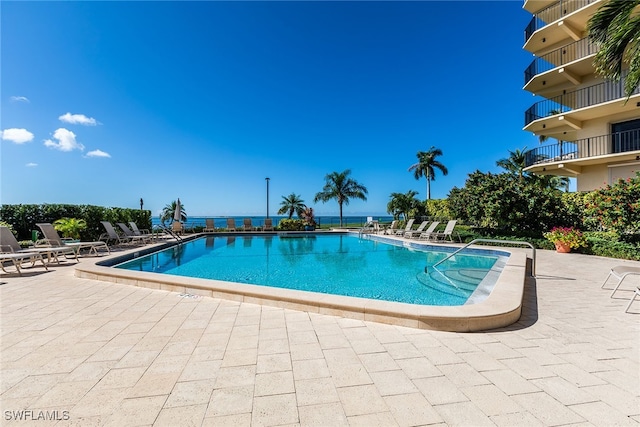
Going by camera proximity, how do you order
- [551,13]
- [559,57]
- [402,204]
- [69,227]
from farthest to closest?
[402,204], [551,13], [559,57], [69,227]

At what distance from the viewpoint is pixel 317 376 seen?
7.59ft

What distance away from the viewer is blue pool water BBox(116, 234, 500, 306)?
240 inches

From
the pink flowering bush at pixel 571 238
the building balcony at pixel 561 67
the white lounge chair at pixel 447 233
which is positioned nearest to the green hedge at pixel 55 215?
the white lounge chair at pixel 447 233

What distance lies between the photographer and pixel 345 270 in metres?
8.35

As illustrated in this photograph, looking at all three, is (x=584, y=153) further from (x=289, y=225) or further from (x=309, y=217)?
(x=289, y=225)

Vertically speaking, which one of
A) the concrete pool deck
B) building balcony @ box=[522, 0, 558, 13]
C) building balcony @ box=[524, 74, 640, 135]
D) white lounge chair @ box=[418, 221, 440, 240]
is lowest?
the concrete pool deck

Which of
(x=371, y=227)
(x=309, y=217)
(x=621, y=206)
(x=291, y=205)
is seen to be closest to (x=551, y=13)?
(x=621, y=206)

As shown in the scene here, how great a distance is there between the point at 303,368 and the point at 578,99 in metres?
19.8

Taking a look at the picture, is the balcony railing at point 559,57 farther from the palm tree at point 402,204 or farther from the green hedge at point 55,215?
the green hedge at point 55,215

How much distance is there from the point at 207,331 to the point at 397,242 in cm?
1229

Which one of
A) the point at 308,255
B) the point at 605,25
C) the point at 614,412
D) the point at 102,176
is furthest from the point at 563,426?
the point at 102,176

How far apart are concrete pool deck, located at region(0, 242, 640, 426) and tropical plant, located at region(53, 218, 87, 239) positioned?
8053 millimetres

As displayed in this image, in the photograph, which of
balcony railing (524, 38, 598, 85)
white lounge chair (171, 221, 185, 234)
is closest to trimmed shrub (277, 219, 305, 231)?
white lounge chair (171, 221, 185, 234)

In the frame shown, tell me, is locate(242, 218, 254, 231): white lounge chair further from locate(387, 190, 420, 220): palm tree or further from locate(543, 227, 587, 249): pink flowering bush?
locate(543, 227, 587, 249): pink flowering bush
